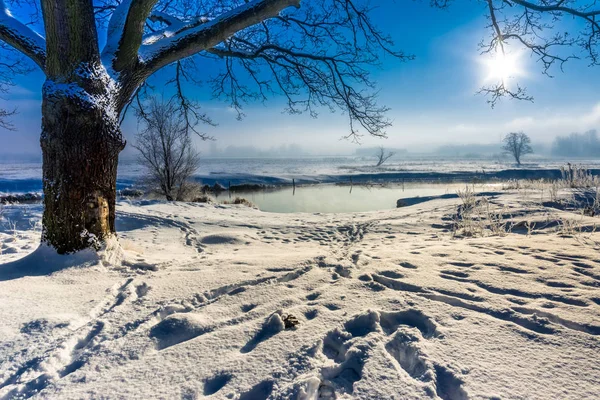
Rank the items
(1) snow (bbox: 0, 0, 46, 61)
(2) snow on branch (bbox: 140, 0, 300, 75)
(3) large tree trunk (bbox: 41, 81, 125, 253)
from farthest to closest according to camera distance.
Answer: (2) snow on branch (bbox: 140, 0, 300, 75) → (1) snow (bbox: 0, 0, 46, 61) → (3) large tree trunk (bbox: 41, 81, 125, 253)

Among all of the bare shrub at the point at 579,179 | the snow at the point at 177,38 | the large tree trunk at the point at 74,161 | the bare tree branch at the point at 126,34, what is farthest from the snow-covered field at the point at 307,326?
the bare shrub at the point at 579,179

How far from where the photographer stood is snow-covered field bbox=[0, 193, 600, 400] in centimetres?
144

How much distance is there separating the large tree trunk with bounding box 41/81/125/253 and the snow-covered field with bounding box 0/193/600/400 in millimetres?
287

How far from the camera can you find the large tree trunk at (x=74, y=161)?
3197mm

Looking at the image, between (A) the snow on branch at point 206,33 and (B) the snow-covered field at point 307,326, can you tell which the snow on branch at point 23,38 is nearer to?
(A) the snow on branch at point 206,33

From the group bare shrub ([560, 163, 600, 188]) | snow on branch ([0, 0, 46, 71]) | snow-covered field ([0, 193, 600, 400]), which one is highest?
snow on branch ([0, 0, 46, 71])

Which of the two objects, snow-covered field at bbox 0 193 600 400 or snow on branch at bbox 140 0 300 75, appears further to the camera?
snow on branch at bbox 140 0 300 75

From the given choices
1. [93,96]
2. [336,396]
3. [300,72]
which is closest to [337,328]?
[336,396]

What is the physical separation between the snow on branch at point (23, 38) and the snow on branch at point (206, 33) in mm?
1124

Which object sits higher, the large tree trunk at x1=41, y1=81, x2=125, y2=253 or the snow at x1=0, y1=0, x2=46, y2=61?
the snow at x1=0, y1=0, x2=46, y2=61

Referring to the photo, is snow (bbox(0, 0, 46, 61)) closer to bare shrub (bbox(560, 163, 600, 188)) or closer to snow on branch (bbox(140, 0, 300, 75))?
snow on branch (bbox(140, 0, 300, 75))

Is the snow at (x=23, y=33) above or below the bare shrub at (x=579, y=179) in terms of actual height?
above

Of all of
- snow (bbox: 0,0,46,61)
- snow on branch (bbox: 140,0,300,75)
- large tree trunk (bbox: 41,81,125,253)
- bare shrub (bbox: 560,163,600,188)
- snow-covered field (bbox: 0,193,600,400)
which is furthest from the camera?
bare shrub (bbox: 560,163,600,188)

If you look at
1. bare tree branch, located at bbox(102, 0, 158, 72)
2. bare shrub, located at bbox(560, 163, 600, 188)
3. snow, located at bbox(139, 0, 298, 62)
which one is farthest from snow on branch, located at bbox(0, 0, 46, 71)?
bare shrub, located at bbox(560, 163, 600, 188)
